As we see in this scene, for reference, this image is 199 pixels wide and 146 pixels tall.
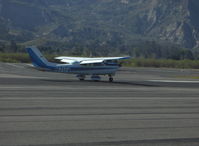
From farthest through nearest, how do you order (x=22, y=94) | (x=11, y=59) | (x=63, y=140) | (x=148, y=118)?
(x=11, y=59), (x=22, y=94), (x=148, y=118), (x=63, y=140)

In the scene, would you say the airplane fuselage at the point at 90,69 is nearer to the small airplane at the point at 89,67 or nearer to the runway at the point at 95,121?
the small airplane at the point at 89,67

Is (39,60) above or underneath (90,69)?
above

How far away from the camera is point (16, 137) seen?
48.4ft

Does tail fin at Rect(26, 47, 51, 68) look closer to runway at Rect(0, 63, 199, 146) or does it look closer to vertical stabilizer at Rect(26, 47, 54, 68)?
vertical stabilizer at Rect(26, 47, 54, 68)

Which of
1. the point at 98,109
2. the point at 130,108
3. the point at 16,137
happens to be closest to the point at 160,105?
the point at 130,108

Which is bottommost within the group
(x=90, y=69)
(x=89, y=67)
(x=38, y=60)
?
(x=90, y=69)

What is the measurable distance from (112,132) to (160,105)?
911 cm

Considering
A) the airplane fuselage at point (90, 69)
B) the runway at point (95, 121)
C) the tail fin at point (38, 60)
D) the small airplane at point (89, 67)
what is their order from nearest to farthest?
the runway at point (95, 121) → the tail fin at point (38, 60) → the small airplane at point (89, 67) → the airplane fuselage at point (90, 69)

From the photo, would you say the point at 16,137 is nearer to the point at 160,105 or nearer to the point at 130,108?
the point at 130,108

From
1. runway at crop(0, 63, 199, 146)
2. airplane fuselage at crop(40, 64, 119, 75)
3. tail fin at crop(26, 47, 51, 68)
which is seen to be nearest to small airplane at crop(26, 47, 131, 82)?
airplane fuselage at crop(40, 64, 119, 75)

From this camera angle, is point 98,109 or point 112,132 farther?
point 98,109

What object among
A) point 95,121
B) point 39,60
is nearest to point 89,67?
point 39,60

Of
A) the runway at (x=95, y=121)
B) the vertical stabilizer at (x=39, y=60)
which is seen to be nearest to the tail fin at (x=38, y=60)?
the vertical stabilizer at (x=39, y=60)

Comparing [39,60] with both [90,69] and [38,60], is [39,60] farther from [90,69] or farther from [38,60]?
[90,69]
